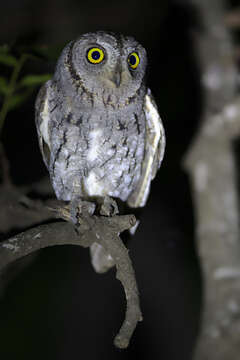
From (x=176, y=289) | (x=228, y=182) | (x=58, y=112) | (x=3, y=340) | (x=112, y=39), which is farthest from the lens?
(x=176, y=289)

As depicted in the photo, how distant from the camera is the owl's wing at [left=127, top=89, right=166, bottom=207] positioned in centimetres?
152

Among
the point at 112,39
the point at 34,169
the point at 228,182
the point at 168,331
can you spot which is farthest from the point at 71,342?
the point at 112,39

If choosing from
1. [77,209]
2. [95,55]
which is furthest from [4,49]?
[77,209]

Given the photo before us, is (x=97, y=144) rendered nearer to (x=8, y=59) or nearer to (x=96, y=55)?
(x=96, y=55)

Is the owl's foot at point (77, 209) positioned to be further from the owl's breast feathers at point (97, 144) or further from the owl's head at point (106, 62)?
the owl's head at point (106, 62)

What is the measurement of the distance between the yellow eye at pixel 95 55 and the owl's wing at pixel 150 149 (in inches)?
12.5

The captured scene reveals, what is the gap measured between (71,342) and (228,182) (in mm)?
1866

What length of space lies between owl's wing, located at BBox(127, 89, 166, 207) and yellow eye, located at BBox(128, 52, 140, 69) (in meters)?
0.20

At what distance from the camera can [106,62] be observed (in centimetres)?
127

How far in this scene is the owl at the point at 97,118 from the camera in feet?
4.21

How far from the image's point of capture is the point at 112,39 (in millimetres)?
1226

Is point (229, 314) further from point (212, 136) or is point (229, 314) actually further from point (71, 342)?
point (71, 342)

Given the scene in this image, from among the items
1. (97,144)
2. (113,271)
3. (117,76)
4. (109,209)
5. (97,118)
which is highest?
(117,76)

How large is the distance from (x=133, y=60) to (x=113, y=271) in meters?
2.18
